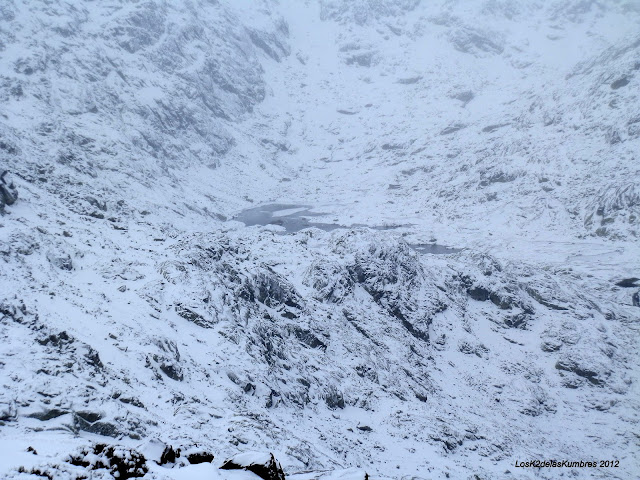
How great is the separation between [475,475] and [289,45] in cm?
13403

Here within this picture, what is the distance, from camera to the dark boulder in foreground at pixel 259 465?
8633 mm

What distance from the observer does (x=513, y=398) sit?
91.8 ft

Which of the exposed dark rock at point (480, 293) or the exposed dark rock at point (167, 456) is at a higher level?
the exposed dark rock at point (480, 293)

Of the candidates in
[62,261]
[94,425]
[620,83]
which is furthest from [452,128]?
[94,425]

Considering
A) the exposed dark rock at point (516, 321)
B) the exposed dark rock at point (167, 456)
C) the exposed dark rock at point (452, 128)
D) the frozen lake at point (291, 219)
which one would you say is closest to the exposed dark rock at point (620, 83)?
the exposed dark rock at point (452, 128)

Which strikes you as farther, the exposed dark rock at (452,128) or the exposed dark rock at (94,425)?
the exposed dark rock at (452,128)

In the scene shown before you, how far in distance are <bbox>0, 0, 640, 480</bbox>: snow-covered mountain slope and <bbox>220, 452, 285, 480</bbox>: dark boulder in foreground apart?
63cm

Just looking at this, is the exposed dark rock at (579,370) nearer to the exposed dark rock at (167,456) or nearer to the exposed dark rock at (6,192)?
the exposed dark rock at (167,456)

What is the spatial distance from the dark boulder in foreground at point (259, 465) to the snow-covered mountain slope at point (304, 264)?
24.8 inches

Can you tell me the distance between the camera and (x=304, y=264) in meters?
32.9

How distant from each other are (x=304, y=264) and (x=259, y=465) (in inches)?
954

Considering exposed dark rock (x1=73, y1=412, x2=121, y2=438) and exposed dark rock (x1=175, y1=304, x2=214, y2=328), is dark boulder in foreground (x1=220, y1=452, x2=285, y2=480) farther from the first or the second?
exposed dark rock (x1=175, y1=304, x2=214, y2=328)

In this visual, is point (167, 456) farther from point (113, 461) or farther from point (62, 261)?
point (62, 261)

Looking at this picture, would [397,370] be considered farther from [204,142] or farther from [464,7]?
[464,7]
